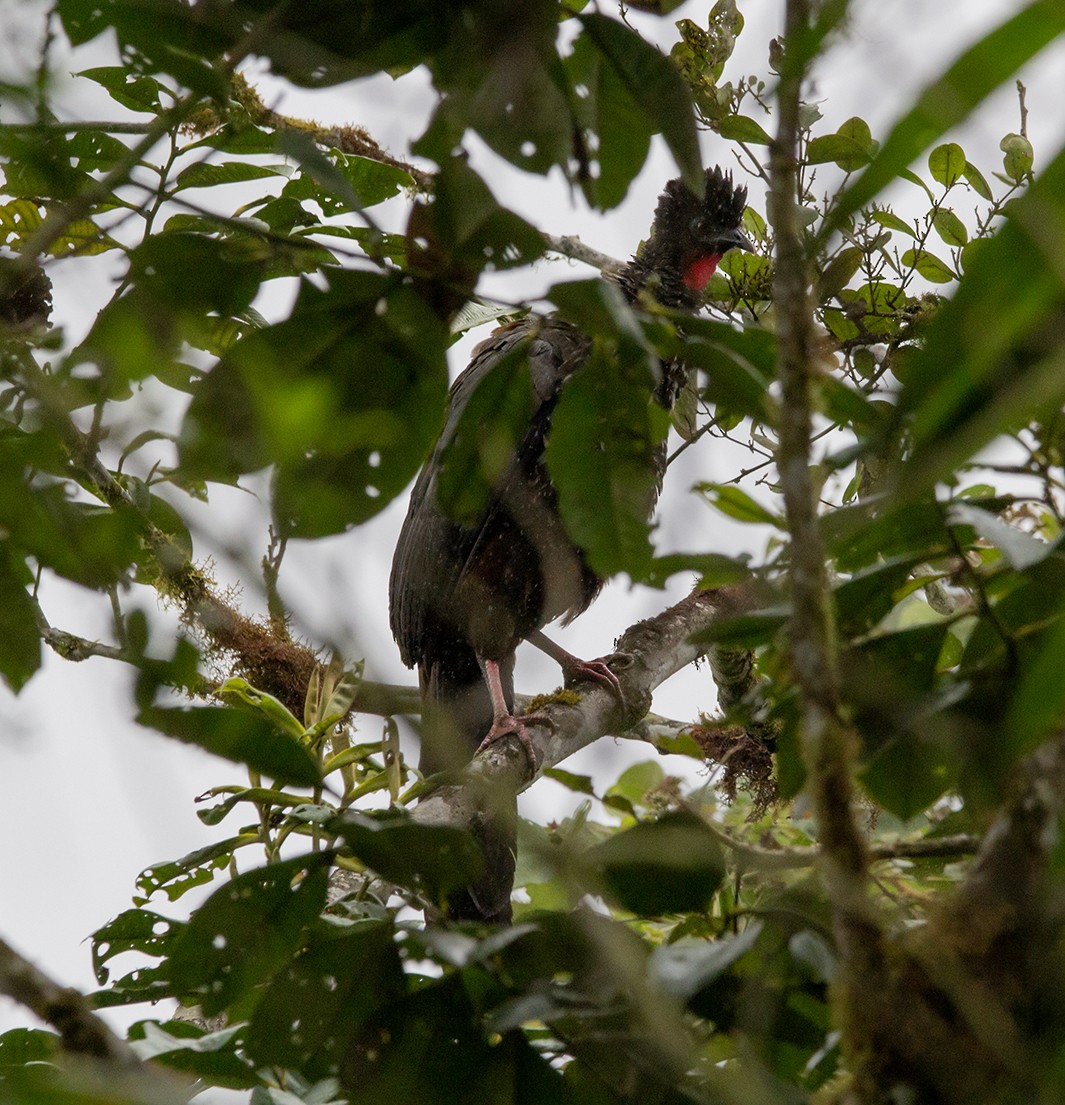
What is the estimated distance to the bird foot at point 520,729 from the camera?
3.15 meters

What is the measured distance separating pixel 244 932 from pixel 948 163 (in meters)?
2.40

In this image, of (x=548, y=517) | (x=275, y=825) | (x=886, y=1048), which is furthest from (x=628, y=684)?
(x=886, y=1048)

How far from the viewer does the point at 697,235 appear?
13.6 feet

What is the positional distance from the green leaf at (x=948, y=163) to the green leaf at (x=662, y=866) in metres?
2.13

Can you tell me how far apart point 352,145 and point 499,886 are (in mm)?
1850

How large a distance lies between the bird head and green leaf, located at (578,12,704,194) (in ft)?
9.62

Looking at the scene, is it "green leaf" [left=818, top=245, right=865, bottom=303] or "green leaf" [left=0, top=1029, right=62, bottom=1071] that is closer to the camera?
"green leaf" [left=0, top=1029, right=62, bottom=1071]

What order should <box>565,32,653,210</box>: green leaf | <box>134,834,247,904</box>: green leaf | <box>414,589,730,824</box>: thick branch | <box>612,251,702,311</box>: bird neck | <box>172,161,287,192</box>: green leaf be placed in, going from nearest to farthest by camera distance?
1. <box>565,32,653,210</box>: green leaf
2. <box>134,834,247,904</box>: green leaf
3. <box>172,161,287,192</box>: green leaf
4. <box>414,589,730,824</box>: thick branch
5. <box>612,251,702,311</box>: bird neck

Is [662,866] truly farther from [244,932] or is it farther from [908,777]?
[244,932]

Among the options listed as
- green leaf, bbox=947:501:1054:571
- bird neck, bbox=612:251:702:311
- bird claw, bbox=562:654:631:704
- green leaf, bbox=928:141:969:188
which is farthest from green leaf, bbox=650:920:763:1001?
bird neck, bbox=612:251:702:311

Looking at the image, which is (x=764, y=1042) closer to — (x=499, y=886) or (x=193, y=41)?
(x=193, y=41)

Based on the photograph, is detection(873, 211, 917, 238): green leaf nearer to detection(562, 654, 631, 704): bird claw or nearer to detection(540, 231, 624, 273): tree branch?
detection(540, 231, 624, 273): tree branch

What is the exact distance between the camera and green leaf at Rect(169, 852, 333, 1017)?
3.78 feet

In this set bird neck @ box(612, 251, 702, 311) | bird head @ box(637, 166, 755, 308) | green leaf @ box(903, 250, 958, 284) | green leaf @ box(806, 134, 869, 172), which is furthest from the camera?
bird head @ box(637, 166, 755, 308)
